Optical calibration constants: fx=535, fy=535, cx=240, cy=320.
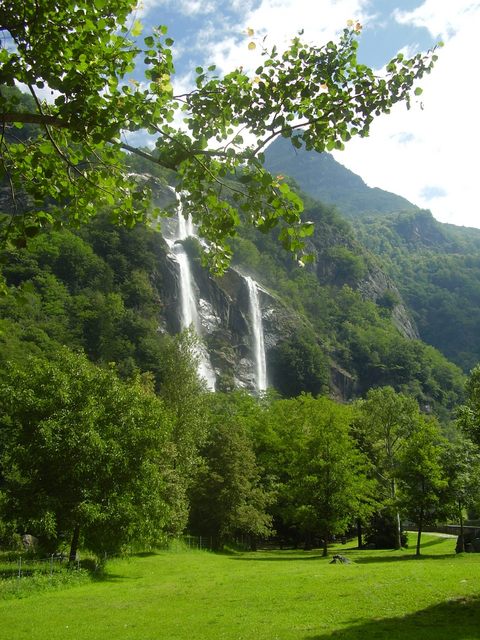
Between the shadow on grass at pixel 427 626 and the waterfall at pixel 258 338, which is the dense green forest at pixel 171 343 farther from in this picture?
the shadow on grass at pixel 427 626

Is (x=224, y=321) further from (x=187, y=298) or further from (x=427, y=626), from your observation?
(x=427, y=626)

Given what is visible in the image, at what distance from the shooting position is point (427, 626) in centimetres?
1170

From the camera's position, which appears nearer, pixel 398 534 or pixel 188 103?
pixel 188 103

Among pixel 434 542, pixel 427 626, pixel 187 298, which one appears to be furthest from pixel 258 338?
pixel 427 626

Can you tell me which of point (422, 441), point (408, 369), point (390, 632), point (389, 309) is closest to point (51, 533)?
point (390, 632)

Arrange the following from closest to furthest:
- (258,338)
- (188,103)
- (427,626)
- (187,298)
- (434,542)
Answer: (188,103), (427,626), (434,542), (187,298), (258,338)

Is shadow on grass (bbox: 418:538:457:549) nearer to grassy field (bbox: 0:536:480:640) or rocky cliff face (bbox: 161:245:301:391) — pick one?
grassy field (bbox: 0:536:480:640)

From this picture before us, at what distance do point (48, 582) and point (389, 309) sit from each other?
136694 millimetres

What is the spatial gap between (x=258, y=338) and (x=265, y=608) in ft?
252

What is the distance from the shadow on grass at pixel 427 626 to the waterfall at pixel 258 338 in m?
73.4

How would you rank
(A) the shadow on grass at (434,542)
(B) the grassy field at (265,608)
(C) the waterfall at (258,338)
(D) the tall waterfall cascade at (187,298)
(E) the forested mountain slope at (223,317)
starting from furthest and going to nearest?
(C) the waterfall at (258,338) → (D) the tall waterfall cascade at (187,298) → (E) the forested mountain slope at (223,317) → (A) the shadow on grass at (434,542) → (B) the grassy field at (265,608)

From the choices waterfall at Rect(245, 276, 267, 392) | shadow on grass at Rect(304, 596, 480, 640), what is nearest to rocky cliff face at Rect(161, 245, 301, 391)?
waterfall at Rect(245, 276, 267, 392)

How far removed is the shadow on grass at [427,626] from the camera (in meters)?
10.9

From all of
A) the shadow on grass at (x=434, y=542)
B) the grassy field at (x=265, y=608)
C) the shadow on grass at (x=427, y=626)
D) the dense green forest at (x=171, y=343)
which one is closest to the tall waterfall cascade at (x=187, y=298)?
the dense green forest at (x=171, y=343)
